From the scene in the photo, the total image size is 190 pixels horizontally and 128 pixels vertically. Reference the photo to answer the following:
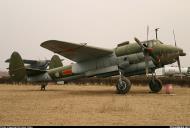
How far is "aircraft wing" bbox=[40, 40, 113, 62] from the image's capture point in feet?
60.4

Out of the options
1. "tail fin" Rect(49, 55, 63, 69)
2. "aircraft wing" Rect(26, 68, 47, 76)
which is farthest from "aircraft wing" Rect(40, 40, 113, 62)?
"tail fin" Rect(49, 55, 63, 69)

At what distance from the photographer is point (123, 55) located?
64.1 ft

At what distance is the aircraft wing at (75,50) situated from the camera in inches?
725

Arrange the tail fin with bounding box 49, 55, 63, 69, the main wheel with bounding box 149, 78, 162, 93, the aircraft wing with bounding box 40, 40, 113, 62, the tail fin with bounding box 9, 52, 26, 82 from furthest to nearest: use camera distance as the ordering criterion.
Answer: the tail fin with bounding box 49, 55, 63, 69, the tail fin with bounding box 9, 52, 26, 82, the main wheel with bounding box 149, 78, 162, 93, the aircraft wing with bounding box 40, 40, 113, 62

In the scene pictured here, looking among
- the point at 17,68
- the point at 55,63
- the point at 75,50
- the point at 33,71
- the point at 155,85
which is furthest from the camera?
the point at 55,63

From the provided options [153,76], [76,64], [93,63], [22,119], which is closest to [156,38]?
[153,76]

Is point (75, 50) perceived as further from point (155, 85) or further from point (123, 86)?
point (155, 85)

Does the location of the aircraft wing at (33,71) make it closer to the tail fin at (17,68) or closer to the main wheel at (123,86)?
the tail fin at (17,68)

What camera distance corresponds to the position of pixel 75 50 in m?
19.6

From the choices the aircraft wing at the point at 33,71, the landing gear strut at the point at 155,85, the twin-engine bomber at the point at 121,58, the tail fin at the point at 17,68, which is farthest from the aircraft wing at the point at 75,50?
the tail fin at the point at 17,68

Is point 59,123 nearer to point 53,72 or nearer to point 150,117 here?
point 150,117

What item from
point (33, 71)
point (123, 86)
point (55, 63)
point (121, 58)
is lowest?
point (123, 86)

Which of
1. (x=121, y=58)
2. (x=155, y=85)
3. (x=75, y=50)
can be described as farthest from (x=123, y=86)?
(x=75, y=50)

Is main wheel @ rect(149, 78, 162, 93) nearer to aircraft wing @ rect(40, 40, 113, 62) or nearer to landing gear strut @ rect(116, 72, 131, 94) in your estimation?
landing gear strut @ rect(116, 72, 131, 94)
